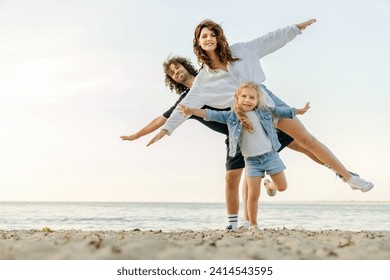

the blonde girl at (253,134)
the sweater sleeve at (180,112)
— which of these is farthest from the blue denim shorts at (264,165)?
the sweater sleeve at (180,112)

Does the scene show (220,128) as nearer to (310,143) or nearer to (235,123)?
(235,123)

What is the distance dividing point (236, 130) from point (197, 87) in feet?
1.98

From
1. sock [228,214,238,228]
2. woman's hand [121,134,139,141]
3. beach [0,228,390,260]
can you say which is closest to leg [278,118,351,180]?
sock [228,214,238,228]

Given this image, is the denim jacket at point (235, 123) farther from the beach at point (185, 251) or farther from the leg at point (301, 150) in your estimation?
the beach at point (185, 251)

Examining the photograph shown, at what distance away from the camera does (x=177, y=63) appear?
17.5 feet

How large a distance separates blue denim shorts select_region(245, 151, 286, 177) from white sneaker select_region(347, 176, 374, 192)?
0.82 meters

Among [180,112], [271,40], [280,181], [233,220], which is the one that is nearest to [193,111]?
[180,112]

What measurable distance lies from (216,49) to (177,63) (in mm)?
548

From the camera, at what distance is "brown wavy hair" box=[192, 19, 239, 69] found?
4.90m

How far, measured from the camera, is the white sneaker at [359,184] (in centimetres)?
500

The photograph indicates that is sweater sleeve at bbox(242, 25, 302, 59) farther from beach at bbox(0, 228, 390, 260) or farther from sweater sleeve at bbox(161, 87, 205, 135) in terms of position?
beach at bbox(0, 228, 390, 260)
